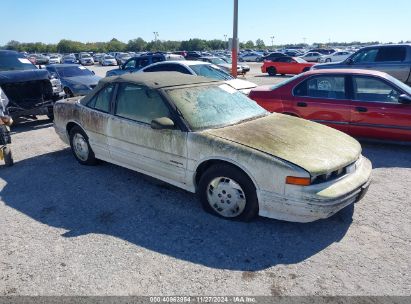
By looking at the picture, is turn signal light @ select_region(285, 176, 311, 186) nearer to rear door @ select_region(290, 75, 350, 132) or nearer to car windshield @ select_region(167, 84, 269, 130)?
car windshield @ select_region(167, 84, 269, 130)

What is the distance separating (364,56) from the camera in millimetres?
11320

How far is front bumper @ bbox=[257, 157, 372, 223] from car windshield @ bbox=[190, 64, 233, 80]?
6.90m

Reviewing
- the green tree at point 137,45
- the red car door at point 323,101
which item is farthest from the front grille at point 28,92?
the green tree at point 137,45

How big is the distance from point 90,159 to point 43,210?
1441 millimetres

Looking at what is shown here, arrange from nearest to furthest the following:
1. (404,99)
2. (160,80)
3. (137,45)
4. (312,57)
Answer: (160,80)
(404,99)
(312,57)
(137,45)

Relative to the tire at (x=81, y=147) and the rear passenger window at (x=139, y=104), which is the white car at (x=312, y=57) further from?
the rear passenger window at (x=139, y=104)

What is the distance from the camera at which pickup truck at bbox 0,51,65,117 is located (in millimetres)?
8031

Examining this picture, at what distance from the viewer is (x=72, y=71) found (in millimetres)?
12109

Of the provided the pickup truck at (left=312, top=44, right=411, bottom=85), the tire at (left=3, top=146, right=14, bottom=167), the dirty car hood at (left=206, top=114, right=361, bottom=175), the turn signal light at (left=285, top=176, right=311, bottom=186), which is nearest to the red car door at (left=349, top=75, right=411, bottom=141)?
the dirty car hood at (left=206, top=114, right=361, bottom=175)

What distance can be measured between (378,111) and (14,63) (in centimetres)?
934

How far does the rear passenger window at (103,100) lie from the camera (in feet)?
16.0

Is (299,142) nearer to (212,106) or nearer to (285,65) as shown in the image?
(212,106)

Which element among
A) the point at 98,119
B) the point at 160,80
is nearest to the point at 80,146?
the point at 98,119

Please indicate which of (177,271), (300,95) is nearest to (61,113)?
(177,271)
